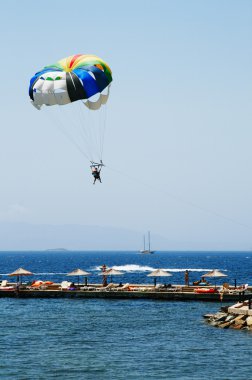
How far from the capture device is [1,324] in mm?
48750

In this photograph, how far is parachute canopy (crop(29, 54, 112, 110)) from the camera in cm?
4412

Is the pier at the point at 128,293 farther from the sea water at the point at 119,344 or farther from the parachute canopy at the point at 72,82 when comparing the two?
the parachute canopy at the point at 72,82

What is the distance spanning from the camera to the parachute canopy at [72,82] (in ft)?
145

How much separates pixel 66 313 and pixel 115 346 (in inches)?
604

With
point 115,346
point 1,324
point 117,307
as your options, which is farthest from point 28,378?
point 117,307

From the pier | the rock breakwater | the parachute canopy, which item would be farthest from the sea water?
the parachute canopy

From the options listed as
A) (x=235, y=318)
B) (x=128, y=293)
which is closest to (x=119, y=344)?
(x=235, y=318)

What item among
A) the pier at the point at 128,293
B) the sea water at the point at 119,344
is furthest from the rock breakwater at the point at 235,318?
the pier at the point at 128,293

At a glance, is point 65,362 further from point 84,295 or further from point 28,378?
point 84,295

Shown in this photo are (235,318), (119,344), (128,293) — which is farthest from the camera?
(128,293)

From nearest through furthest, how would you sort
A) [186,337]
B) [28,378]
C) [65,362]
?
[28,378]
[65,362]
[186,337]

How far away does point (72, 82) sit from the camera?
44.2 metres

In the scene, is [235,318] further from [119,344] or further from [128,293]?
[128,293]

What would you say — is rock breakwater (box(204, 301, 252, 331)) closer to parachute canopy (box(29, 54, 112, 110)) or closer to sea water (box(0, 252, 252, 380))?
sea water (box(0, 252, 252, 380))
